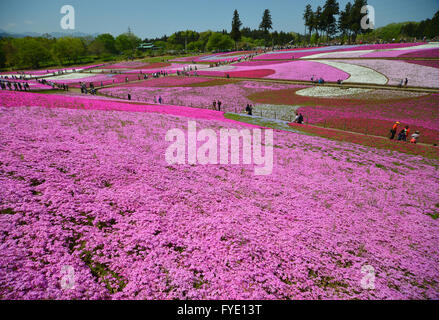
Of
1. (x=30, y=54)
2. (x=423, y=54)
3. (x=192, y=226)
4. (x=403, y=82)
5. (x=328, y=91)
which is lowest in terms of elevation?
(x=192, y=226)

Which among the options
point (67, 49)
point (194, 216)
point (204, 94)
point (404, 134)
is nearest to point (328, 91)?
point (404, 134)

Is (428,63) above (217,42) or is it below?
below

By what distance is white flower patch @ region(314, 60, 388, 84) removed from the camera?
157 feet

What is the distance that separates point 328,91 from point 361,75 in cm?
1319

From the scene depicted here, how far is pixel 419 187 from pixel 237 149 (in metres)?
12.4

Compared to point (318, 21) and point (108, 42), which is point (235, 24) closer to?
point (318, 21)

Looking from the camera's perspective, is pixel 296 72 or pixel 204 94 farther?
pixel 296 72

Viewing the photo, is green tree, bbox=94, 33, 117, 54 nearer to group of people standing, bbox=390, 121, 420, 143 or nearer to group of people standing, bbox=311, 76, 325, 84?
group of people standing, bbox=311, 76, 325, 84

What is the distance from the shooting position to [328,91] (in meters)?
45.7

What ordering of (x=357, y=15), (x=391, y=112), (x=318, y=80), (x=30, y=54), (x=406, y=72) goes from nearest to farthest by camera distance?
(x=391, y=112), (x=406, y=72), (x=318, y=80), (x=357, y=15), (x=30, y=54)

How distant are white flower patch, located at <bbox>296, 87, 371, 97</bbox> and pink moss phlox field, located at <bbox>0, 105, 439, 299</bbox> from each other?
32933 millimetres

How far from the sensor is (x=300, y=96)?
44.9 m

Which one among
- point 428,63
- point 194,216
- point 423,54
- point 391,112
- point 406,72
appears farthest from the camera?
point 423,54
